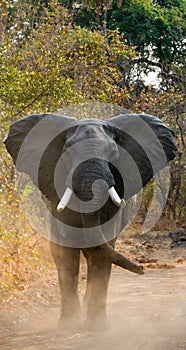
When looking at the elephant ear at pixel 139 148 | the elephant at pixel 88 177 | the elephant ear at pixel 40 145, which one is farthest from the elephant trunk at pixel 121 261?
the elephant ear at pixel 40 145

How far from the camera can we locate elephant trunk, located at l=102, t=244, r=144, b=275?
691cm

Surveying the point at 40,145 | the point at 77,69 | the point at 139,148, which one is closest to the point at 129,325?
the point at 139,148

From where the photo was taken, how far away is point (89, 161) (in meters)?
7.58

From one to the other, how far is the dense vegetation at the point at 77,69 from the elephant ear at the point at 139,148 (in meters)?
1.53

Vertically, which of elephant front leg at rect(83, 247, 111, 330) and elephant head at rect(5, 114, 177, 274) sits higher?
elephant head at rect(5, 114, 177, 274)

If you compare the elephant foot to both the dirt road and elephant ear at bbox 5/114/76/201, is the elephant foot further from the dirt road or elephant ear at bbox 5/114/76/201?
elephant ear at bbox 5/114/76/201

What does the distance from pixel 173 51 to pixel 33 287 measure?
19915 mm

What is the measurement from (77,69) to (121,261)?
936cm

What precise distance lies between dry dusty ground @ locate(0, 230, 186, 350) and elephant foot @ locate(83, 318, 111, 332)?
0.07m

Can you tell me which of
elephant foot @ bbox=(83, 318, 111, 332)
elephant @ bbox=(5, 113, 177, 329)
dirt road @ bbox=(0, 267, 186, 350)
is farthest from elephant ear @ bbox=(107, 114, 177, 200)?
elephant foot @ bbox=(83, 318, 111, 332)

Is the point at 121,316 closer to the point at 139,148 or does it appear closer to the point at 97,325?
the point at 97,325

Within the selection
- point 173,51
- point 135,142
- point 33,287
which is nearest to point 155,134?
point 135,142

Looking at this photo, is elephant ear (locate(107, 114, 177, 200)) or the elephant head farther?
elephant ear (locate(107, 114, 177, 200))

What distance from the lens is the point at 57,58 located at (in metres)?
13.8
